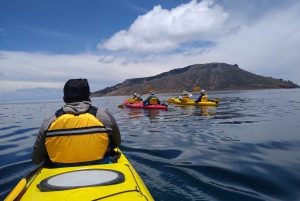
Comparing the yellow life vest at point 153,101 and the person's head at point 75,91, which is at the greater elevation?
the person's head at point 75,91

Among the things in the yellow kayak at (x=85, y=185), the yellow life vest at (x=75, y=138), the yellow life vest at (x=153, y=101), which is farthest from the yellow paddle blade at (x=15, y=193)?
the yellow life vest at (x=153, y=101)

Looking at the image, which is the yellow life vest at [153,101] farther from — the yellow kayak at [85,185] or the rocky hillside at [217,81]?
the rocky hillside at [217,81]

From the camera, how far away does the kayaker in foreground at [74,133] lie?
3.40 meters

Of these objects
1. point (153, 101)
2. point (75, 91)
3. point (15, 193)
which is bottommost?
point (15, 193)

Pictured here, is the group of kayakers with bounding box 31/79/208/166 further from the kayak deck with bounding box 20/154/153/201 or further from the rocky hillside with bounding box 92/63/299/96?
the rocky hillside with bounding box 92/63/299/96

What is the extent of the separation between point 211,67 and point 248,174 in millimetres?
157573

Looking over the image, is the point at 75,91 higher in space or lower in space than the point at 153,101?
higher

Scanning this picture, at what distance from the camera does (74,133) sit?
3391 mm

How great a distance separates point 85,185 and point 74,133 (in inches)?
37.0

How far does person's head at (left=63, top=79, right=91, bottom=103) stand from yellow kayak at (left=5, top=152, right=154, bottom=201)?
1.13 meters

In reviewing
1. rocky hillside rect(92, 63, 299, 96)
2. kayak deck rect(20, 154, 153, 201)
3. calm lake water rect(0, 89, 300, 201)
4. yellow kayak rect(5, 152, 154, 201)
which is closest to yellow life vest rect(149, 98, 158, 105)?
calm lake water rect(0, 89, 300, 201)

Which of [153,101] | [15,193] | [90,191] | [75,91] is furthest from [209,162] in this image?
[153,101]

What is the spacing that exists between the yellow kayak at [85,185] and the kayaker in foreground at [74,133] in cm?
21

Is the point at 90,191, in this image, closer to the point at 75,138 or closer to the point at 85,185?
the point at 85,185
